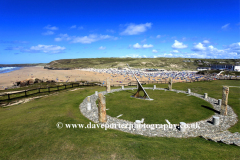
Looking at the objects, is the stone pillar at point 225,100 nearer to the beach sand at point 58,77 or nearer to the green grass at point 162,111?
the green grass at point 162,111

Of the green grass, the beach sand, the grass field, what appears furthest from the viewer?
the beach sand

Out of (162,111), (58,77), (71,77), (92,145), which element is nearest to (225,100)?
(162,111)

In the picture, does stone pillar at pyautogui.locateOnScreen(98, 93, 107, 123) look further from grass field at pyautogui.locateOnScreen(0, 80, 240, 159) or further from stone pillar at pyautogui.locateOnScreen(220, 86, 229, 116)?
stone pillar at pyautogui.locateOnScreen(220, 86, 229, 116)

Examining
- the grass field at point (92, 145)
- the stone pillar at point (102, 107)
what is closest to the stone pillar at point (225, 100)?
the grass field at point (92, 145)

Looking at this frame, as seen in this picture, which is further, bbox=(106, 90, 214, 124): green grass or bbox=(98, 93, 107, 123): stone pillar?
bbox=(106, 90, 214, 124): green grass

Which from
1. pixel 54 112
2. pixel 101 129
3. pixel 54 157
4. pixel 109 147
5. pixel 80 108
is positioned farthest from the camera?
pixel 80 108

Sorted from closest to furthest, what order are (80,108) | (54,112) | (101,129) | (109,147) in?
(109,147) < (101,129) < (54,112) < (80,108)

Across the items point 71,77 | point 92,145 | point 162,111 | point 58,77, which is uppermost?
point 58,77

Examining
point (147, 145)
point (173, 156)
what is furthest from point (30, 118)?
point (173, 156)

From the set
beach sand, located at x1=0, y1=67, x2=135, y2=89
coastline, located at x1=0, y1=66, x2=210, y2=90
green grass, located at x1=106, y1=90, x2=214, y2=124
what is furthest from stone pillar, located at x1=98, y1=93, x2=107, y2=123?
beach sand, located at x1=0, y1=67, x2=135, y2=89

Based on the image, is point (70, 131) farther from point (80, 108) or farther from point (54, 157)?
point (80, 108)

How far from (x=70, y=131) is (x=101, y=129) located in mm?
2589

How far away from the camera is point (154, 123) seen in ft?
40.7

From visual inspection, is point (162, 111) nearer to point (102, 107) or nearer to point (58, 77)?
point (102, 107)
